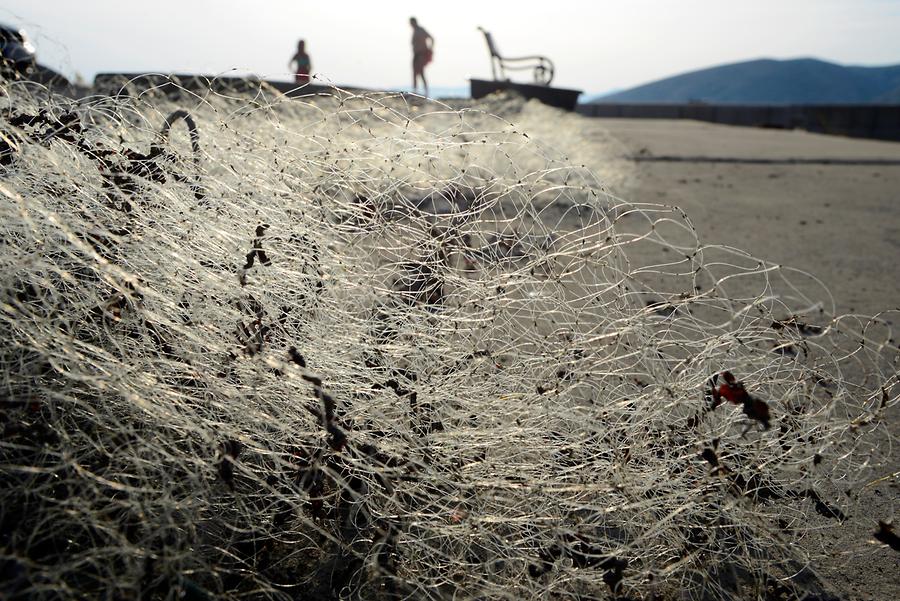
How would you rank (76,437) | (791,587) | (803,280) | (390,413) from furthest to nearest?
(803,280), (390,413), (791,587), (76,437)

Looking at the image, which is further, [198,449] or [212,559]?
[198,449]

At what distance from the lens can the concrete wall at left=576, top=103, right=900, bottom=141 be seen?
25.3m

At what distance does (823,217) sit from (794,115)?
27.3 metres

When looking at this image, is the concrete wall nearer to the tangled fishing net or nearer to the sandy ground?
the sandy ground

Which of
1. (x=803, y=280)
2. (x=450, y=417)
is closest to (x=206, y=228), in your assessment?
(x=450, y=417)

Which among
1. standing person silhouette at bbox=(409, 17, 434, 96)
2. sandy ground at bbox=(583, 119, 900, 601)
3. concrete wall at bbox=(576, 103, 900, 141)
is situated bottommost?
sandy ground at bbox=(583, 119, 900, 601)

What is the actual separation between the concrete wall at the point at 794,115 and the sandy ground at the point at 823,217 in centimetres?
1288

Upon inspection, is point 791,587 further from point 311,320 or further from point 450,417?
point 311,320

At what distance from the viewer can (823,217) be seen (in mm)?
7117

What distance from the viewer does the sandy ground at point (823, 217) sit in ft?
6.87

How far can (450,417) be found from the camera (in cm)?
214

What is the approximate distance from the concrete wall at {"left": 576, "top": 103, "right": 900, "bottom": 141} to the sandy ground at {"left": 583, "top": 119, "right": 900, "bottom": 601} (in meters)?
12.9

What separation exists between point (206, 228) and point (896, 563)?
2.31 meters

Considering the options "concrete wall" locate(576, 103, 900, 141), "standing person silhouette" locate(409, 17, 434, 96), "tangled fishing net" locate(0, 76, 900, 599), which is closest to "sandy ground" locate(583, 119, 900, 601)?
"tangled fishing net" locate(0, 76, 900, 599)
